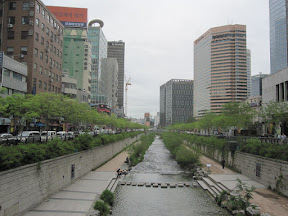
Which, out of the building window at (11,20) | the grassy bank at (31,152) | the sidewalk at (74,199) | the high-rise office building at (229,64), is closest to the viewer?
the grassy bank at (31,152)

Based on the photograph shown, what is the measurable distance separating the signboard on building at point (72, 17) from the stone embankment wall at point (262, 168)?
78.4 m

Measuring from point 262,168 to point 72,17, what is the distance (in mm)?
90080

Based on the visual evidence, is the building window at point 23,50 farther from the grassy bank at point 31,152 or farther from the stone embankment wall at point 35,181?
the stone embankment wall at point 35,181

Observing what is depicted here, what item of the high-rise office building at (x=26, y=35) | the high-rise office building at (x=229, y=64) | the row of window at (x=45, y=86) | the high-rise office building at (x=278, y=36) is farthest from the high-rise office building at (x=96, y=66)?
the high-rise office building at (x=278, y=36)

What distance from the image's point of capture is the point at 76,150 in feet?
85.8

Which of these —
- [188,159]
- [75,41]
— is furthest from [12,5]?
[188,159]

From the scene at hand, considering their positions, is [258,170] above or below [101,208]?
above

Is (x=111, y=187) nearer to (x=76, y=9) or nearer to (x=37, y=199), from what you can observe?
(x=37, y=199)

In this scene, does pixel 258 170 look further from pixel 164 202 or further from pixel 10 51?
pixel 10 51

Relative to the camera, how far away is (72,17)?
94.1 m

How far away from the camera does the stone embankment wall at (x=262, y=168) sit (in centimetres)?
1984

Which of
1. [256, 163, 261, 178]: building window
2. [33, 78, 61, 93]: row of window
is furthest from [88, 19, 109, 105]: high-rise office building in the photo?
[256, 163, 261, 178]: building window

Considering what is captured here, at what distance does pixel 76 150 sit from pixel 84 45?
7463 centimetres

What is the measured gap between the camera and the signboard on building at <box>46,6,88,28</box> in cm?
9288
